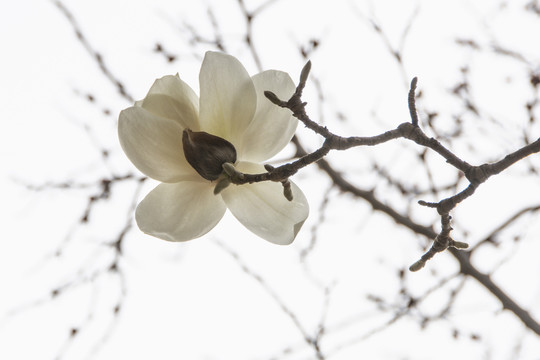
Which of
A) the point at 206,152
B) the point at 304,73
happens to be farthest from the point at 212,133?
the point at 304,73

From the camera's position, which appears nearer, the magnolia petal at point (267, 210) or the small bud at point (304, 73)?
the small bud at point (304, 73)

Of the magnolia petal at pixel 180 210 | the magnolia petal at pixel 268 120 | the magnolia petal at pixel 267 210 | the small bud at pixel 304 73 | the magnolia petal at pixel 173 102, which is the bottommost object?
the magnolia petal at pixel 180 210

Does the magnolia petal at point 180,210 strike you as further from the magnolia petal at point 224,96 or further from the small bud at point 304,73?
the small bud at point 304,73

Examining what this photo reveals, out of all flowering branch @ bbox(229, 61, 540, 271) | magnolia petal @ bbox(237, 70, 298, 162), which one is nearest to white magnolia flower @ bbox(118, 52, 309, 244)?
magnolia petal @ bbox(237, 70, 298, 162)

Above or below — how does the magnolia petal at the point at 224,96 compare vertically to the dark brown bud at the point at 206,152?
above

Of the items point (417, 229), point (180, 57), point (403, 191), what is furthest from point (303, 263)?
point (180, 57)

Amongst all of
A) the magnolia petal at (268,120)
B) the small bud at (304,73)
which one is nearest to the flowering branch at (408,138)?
the small bud at (304,73)
